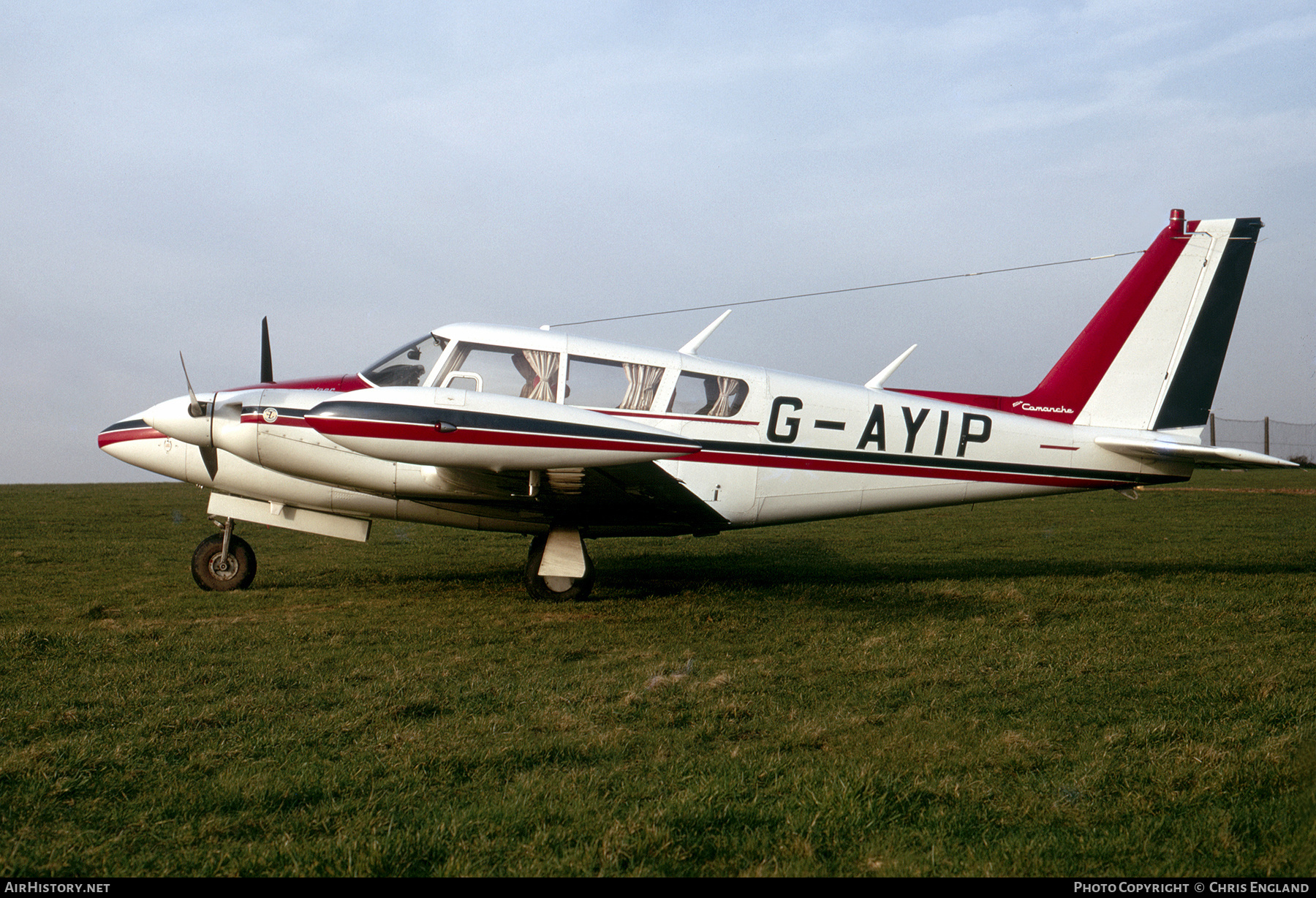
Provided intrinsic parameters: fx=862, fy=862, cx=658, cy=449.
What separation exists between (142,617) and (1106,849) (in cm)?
667

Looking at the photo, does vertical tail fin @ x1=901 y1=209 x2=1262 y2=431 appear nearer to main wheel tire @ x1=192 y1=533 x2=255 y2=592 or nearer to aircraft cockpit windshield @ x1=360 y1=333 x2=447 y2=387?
aircraft cockpit windshield @ x1=360 y1=333 x2=447 y2=387

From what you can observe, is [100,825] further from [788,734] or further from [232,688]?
[788,734]

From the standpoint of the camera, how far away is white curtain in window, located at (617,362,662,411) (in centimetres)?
759

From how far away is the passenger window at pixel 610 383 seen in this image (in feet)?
24.6

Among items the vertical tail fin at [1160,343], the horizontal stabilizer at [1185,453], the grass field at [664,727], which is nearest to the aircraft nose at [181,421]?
the grass field at [664,727]

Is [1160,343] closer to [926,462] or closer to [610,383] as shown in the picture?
[926,462]

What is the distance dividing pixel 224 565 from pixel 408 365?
8.89 feet

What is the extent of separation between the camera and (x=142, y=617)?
21.8 feet

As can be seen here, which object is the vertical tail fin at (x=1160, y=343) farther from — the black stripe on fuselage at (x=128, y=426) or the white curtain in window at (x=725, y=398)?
the black stripe on fuselage at (x=128, y=426)

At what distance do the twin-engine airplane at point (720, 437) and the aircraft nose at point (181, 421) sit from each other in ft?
0.06

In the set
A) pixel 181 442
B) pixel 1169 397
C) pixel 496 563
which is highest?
pixel 1169 397

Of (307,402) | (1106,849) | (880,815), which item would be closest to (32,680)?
(307,402)

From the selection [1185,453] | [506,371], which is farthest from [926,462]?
[506,371]

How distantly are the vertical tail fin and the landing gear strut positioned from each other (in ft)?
21.8
